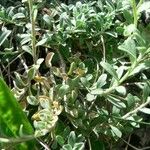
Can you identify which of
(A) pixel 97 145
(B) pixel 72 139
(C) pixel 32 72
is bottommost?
(A) pixel 97 145

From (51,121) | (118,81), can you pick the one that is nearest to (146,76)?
(118,81)

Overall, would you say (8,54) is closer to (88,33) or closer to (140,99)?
(88,33)

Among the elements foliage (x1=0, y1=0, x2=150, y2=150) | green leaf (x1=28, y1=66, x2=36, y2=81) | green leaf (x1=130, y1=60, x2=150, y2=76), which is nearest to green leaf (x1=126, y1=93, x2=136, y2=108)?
foliage (x1=0, y1=0, x2=150, y2=150)

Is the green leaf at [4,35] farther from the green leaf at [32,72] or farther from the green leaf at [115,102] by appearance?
the green leaf at [115,102]

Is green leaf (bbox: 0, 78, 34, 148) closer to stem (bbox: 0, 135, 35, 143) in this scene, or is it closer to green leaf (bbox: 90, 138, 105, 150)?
stem (bbox: 0, 135, 35, 143)

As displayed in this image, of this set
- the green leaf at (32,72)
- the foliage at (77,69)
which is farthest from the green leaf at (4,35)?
the green leaf at (32,72)

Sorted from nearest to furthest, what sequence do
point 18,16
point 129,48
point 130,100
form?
1. point 129,48
2. point 130,100
3. point 18,16

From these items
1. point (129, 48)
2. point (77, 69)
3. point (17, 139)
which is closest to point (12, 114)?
point (17, 139)

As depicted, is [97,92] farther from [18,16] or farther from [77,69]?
[18,16]
